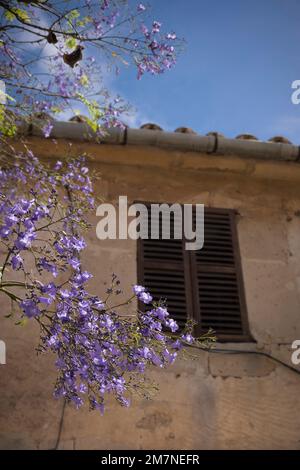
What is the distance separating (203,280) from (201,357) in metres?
0.73

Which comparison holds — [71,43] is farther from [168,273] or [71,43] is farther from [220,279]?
[220,279]

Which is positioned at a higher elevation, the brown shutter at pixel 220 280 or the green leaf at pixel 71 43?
the green leaf at pixel 71 43

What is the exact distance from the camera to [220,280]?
194 inches

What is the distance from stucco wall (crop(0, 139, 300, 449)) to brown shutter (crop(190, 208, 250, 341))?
0.09 metres

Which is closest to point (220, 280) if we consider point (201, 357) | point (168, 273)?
point (168, 273)

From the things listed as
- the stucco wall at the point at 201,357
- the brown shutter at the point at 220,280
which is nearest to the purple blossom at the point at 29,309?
the stucco wall at the point at 201,357

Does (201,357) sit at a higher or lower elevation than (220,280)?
lower

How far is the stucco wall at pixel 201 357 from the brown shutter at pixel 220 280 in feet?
0.29

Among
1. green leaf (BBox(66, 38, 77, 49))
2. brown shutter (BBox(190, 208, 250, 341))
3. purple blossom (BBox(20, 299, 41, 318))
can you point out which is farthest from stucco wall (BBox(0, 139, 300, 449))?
purple blossom (BBox(20, 299, 41, 318))

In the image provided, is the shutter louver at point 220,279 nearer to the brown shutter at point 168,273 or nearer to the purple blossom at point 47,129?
the brown shutter at point 168,273

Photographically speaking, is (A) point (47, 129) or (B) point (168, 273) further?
(B) point (168, 273)

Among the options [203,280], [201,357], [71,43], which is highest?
[71,43]

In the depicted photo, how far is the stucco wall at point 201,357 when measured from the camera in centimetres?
406
